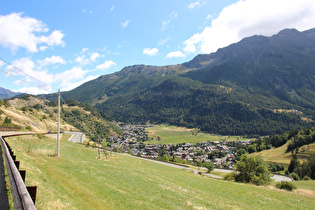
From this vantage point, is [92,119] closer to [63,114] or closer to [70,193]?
[63,114]

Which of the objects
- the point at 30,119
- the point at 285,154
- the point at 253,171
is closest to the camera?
the point at 253,171

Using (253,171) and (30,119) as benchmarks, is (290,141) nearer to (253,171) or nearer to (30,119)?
(253,171)

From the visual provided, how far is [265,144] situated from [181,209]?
582 feet

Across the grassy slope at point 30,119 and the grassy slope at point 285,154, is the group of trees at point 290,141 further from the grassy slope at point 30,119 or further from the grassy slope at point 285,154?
the grassy slope at point 30,119

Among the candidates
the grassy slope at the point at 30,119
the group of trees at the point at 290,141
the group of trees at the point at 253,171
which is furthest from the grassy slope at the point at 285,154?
the grassy slope at the point at 30,119

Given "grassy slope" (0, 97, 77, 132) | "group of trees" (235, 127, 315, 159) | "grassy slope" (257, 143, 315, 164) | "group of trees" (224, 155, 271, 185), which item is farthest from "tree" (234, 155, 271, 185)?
"group of trees" (235, 127, 315, 159)

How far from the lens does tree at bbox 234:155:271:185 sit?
39094mm

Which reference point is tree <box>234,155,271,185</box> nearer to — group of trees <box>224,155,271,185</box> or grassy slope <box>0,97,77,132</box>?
group of trees <box>224,155,271,185</box>

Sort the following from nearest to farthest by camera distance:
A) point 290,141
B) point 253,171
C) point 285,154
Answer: point 253,171
point 285,154
point 290,141

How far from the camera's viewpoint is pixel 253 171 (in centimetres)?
3988

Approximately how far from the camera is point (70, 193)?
436 inches

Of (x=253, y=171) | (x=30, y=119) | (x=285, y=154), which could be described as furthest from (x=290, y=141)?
(x=30, y=119)

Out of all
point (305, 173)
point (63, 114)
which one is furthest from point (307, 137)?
point (63, 114)

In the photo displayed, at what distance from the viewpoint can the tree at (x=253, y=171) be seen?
39.1 meters
